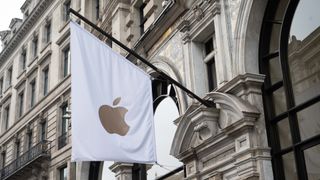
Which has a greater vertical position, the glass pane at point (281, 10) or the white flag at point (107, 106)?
the glass pane at point (281, 10)

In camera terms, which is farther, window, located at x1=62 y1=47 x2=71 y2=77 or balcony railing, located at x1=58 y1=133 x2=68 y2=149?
window, located at x1=62 y1=47 x2=71 y2=77

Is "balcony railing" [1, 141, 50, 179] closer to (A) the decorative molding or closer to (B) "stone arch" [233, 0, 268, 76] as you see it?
(A) the decorative molding

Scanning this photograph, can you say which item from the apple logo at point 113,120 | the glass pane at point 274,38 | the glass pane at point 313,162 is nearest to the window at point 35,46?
the apple logo at point 113,120

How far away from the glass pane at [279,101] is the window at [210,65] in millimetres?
2747

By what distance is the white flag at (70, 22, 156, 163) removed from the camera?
41.4 feet

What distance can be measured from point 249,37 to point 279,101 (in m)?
1.96

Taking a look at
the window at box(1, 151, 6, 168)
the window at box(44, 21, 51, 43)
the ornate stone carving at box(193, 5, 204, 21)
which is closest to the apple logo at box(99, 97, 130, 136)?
the ornate stone carving at box(193, 5, 204, 21)

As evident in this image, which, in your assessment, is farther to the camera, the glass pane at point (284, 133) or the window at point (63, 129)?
the window at point (63, 129)

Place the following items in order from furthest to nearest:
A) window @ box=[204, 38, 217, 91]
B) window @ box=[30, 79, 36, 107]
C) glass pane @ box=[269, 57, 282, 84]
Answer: window @ box=[30, 79, 36, 107], window @ box=[204, 38, 217, 91], glass pane @ box=[269, 57, 282, 84]

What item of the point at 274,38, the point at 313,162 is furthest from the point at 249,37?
the point at 313,162

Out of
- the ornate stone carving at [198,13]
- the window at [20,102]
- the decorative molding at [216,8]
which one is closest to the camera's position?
the decorative molding at [216,8]

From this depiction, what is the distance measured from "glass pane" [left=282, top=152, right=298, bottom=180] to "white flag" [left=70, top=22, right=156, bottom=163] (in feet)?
10.3

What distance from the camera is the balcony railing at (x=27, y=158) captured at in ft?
96.1

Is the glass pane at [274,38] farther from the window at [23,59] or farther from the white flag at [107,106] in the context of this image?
the window at [23,59]
